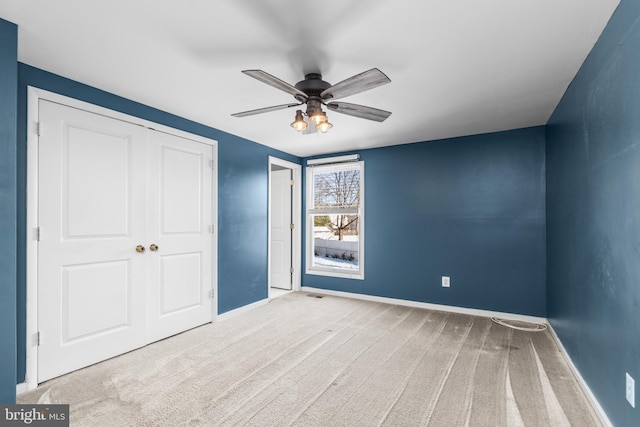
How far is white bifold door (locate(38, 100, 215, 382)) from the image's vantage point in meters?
2.36

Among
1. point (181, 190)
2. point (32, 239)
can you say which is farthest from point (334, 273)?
point (32, 239)

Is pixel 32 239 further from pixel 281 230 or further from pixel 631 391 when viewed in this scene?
pixel 631 391

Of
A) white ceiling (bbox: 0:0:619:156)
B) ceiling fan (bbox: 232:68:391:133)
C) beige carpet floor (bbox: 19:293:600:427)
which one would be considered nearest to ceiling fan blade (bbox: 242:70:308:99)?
ceiling fan (bbox: 232:68:391:133)

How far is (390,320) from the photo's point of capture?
3.75m

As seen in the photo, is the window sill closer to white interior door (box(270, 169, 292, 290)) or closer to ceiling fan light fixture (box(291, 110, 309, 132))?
white interior door (box(270, 169, 292, 290))

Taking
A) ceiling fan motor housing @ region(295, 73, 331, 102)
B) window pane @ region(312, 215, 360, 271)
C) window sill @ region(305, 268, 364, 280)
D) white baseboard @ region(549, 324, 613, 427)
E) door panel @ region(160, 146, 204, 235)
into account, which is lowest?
white baseboard @ region(549, 324, 613, 427)

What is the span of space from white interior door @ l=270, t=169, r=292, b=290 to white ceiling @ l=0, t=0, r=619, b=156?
2399mm

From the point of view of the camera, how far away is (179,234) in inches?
131

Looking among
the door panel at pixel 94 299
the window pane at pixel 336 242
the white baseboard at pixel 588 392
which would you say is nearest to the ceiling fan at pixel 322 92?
the door panel at pixel 94 299

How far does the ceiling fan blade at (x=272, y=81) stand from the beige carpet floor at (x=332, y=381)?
2024 mm

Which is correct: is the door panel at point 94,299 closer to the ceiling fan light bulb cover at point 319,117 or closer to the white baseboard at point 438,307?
the ceiling fan light bulb cover at point 319,117

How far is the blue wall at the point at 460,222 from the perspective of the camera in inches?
146

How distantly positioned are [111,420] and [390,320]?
9.25ft

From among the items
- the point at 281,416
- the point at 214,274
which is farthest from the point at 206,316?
the point at 281,416
